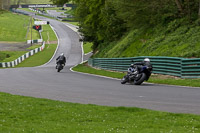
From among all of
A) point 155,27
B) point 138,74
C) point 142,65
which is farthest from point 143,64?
point 155,27

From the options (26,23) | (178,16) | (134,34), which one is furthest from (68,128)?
Answer: (26,23)

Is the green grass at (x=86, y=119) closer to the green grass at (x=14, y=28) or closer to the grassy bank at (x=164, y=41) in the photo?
the grassy bank at (x=164, y=41)

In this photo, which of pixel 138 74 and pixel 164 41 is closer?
pixel 138 74

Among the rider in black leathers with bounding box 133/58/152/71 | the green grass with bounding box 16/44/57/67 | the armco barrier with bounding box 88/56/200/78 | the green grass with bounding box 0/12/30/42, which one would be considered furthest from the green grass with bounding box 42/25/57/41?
the rider in black leathers with bounding box 133/58/152/71

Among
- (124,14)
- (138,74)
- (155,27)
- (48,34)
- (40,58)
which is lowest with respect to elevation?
(48,34)

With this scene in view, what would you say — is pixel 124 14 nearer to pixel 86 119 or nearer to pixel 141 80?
pixel 141 80

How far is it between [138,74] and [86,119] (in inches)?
373

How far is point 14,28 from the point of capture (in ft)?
349

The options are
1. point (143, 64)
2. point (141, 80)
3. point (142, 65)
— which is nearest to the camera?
point (141, 80)

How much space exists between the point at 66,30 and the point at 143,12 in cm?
7435

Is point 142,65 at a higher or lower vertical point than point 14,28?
higher

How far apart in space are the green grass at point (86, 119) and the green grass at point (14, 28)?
3200 inches

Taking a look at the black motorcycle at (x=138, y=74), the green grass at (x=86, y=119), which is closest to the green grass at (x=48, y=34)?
the black motorcycle at (x=138, y=74)

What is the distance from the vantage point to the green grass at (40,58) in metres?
55.6
